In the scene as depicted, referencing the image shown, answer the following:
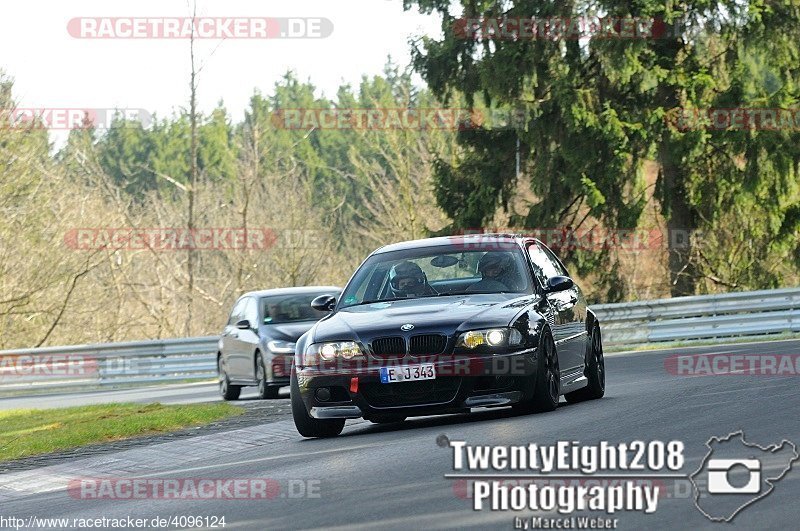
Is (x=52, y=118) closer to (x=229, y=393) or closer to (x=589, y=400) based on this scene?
(x=229, y=393)

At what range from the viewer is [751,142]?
32.4m

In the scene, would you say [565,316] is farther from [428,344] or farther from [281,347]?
[281,347]

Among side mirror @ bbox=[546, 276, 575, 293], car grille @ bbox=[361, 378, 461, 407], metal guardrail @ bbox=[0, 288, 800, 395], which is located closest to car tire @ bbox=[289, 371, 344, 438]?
car grille @ bbox=[361, 378, 461, 407]

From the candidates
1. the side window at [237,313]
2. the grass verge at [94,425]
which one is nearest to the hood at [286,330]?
the side window at [237,313]

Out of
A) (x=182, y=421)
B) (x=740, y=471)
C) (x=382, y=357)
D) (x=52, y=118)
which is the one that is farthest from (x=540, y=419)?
(x=52, y=118)

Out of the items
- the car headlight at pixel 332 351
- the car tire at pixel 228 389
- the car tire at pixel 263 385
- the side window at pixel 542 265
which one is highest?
the side window at pixel 542 265

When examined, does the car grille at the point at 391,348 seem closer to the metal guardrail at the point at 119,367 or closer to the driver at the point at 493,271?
the driver at the point at 493,271

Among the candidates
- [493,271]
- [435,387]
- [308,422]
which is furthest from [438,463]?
[493,271]

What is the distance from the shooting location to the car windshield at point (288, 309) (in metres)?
22.4

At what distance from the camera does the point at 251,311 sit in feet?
74.6

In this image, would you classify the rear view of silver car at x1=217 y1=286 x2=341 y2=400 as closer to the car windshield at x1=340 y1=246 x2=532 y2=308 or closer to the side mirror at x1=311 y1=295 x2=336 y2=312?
the side mirror at x1=311 y1=295 x2=336 y2=312

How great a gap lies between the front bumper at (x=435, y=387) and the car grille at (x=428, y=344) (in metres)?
0.07

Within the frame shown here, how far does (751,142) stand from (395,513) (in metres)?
25.8

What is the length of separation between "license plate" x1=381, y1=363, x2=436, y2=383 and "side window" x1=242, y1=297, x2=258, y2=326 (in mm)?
10202
